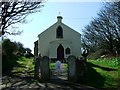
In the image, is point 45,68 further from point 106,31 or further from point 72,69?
point 106,31

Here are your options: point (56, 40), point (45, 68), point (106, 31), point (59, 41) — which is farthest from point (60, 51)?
point (45, 68)

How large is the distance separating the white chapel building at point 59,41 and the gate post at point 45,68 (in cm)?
3191

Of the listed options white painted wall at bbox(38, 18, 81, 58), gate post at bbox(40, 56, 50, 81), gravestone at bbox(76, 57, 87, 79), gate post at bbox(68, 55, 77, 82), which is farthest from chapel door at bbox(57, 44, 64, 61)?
gate post at bbox(68, 55, 77, 82)

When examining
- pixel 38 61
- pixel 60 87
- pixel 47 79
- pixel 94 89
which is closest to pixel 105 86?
pixel 94 89

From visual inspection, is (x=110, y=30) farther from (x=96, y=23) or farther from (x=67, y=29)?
(x=67, y=29)

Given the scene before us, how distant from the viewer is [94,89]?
15.9 metres

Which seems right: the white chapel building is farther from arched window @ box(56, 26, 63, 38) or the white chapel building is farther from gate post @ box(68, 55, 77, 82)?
gate post @ box(68, 55, 77, 82)

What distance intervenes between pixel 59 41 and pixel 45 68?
108 ft

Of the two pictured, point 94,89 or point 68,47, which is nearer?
point 94,89

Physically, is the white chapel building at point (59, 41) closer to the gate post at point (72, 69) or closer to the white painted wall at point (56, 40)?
the white painted wall at point (56, 40)

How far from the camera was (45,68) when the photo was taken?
63.9 ft

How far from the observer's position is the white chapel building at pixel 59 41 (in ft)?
170

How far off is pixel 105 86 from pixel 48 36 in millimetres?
36528

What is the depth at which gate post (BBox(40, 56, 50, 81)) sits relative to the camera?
19375 mm
